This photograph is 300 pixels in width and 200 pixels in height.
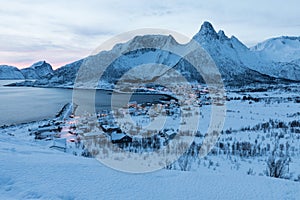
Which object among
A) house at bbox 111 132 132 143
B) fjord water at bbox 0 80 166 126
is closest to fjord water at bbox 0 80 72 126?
fjord water at bbox 0 80 166 126

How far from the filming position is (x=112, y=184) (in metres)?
4.19

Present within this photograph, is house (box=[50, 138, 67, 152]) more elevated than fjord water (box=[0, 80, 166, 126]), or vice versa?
house (box=[50, 138, 67, 152])

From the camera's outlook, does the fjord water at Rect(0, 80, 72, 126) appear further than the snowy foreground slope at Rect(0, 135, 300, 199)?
Yes

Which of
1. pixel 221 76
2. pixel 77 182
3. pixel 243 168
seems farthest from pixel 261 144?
pixel 221 76

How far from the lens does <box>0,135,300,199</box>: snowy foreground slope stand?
12.4 ft

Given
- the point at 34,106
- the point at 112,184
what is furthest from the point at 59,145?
the point at 34,106

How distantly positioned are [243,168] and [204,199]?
4.59 m

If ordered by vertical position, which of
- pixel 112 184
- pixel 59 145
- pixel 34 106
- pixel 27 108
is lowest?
pixel 27 108

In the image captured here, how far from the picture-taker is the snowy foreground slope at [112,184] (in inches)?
148

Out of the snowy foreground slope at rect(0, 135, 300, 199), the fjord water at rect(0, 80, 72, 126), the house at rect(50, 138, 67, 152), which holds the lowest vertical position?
the fjord water at rect(0, 80, 72, 126)

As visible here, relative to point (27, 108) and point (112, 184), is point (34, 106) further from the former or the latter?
point (112, 184)

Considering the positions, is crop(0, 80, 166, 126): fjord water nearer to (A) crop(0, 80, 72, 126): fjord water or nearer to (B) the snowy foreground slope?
(A) crop(0, 80, 72, 126): fjord water

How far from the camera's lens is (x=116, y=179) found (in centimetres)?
443

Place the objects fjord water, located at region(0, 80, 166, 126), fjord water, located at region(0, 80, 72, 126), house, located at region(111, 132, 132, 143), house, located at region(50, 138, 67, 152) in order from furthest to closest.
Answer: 1. fjord water, located at region(0, 80, 166, 126)
2. fjord water, located at region(0, 80, 72, 126)
3. house, located at region(111, 132, 132, 143)
4. house, located at region(50, 138, 67, 152)
